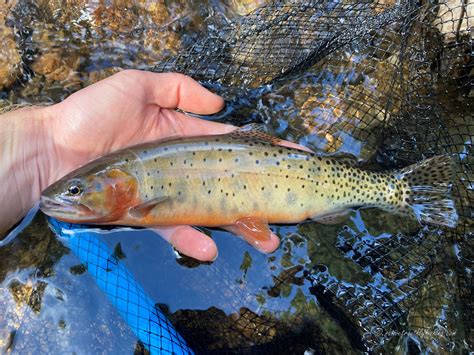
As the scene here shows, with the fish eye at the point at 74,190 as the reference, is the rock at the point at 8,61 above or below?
above

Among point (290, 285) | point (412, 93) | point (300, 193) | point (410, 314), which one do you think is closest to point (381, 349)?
point (410, 314)

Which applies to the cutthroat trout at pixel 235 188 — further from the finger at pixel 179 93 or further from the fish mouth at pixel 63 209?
the finger at pixel 179 93

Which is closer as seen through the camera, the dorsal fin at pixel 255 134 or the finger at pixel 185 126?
the dorsal fin at pixel 255 134

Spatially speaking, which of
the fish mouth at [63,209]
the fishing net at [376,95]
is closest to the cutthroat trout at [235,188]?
the fish mouth at [63,209]

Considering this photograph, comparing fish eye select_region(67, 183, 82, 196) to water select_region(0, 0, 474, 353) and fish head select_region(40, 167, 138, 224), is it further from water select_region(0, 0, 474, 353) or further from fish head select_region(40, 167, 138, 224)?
water select_region(0, 0, 474, 353)

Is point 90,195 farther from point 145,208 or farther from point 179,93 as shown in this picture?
point 179,93

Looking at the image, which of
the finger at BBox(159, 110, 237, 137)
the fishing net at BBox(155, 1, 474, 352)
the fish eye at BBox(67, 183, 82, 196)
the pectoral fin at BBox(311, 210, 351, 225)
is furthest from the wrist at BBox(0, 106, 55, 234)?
the pectoral fin at BBox(311, 210, 351, 225)

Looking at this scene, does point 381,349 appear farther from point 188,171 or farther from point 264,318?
point 188,171

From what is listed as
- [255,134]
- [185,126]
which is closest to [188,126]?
[185,126]
